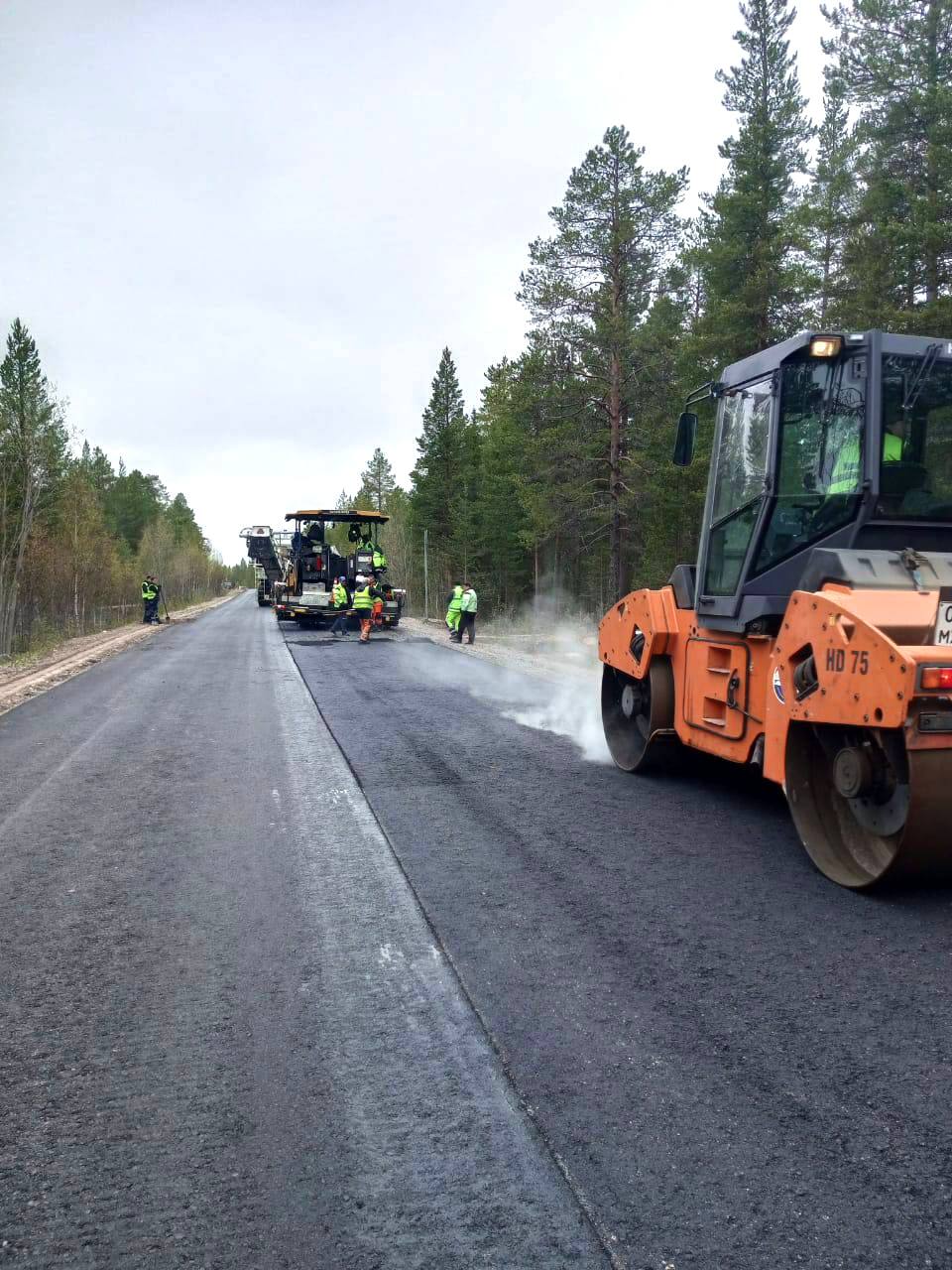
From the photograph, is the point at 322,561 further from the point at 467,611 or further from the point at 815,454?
the point at 815,454

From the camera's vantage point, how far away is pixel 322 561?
32031 mm

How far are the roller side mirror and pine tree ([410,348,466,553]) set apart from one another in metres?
48.9

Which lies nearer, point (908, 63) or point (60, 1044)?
point (60, 1044)

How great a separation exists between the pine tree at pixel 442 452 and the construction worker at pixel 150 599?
21441mm

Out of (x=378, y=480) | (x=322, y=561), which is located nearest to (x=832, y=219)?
(x=322, y=561)

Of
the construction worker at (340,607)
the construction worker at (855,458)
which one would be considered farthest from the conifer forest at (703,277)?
the construction worker at (855,458)

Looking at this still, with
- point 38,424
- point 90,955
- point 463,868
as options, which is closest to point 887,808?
point 463,868

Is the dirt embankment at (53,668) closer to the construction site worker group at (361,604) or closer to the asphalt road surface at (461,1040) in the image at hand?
the construction site worker group at (361,604)

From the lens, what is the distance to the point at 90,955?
403 centimetres

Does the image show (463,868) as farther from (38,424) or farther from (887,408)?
(38,424)

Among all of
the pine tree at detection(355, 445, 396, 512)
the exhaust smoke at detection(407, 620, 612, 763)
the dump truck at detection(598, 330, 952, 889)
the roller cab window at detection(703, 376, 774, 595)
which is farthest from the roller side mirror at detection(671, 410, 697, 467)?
the pine tree at detection(355, 445, 396, 512)

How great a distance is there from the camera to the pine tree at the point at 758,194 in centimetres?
→ 2431

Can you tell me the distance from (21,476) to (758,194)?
20.9 metres

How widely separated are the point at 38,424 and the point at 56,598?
24.7ft
